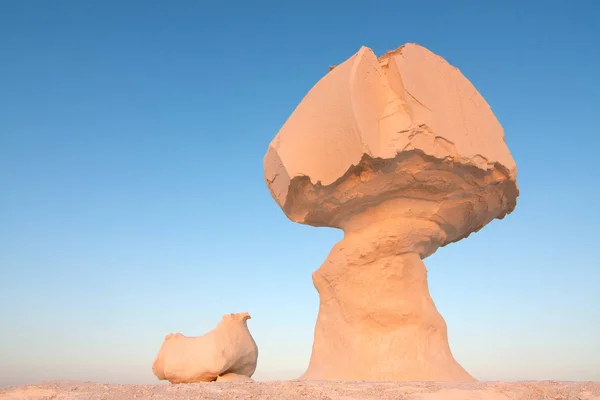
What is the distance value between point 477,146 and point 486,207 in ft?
4.34

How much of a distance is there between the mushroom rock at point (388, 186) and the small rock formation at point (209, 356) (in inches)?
45.3

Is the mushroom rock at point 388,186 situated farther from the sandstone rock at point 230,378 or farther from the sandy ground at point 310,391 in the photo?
the sandy ground at point 310,391

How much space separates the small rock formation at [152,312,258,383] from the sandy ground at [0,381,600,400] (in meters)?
1.93

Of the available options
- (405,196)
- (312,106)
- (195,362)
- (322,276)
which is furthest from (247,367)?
(312,106)

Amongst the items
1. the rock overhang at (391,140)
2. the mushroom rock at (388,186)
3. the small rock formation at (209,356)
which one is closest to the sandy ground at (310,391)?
the mushroom rock at (388,186)

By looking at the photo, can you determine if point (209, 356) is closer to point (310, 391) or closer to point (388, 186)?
point (310, 391)

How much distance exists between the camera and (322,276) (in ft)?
31.3

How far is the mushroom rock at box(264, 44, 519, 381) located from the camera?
8.38 meters

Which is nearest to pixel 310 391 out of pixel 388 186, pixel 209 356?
pixel 209 356

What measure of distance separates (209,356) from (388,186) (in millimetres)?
3637

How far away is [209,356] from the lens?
8.42 m

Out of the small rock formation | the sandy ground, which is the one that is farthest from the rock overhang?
the sandy ground

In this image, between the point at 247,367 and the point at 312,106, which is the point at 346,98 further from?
the point at 247,367

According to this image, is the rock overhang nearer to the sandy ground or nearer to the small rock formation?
the small rock formation
